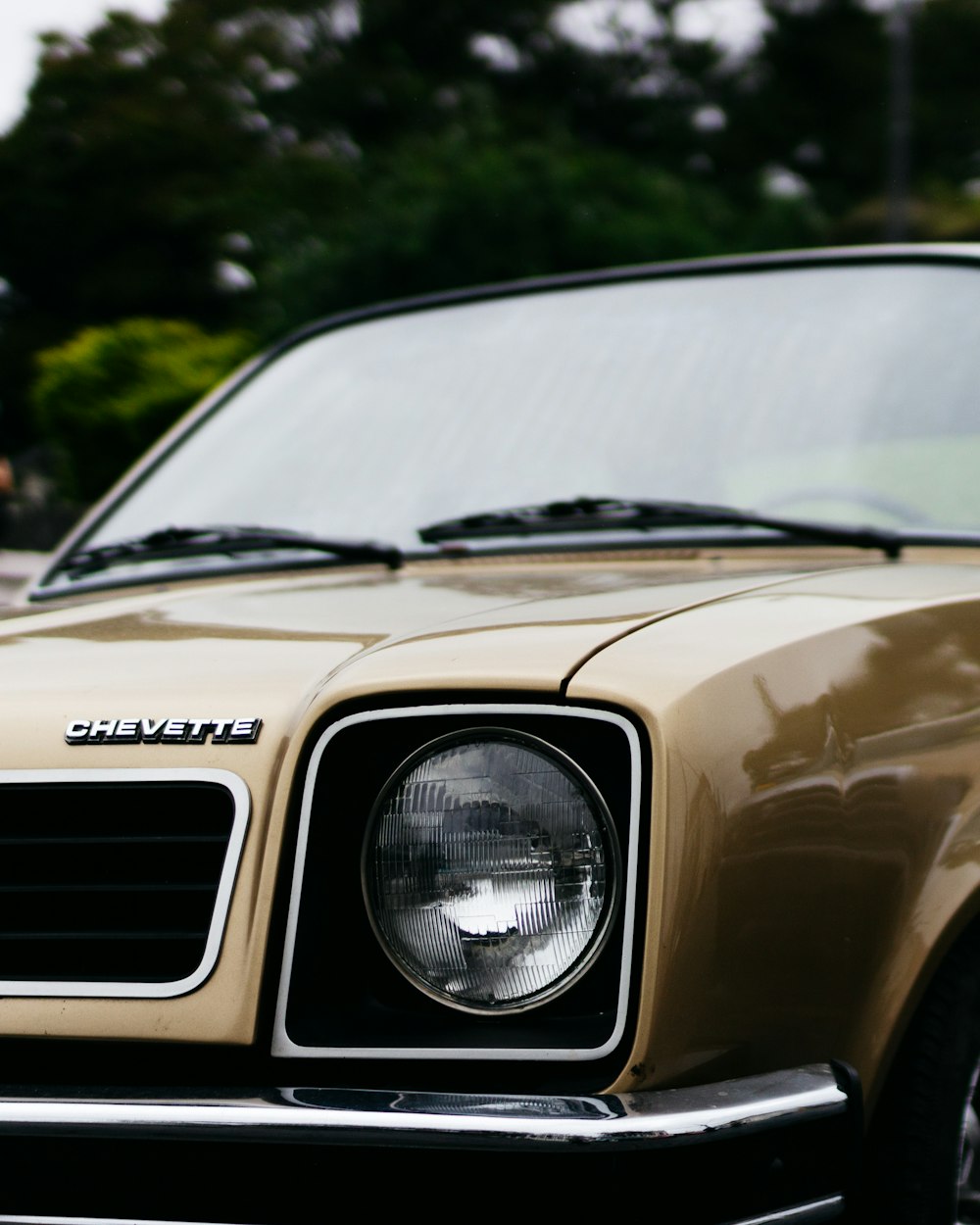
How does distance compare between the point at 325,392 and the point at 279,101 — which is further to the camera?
the point at 279,101

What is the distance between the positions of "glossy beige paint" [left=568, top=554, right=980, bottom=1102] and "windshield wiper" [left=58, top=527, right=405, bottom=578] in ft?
2.98

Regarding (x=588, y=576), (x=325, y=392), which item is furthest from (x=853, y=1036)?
(x=325, y=392)

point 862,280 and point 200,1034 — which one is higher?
point 862,280

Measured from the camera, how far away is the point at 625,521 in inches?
106

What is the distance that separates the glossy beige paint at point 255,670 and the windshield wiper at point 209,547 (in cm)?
35

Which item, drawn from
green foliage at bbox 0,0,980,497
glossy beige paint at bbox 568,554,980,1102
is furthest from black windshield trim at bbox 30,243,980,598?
green foliage at bbox 0,0,980,497

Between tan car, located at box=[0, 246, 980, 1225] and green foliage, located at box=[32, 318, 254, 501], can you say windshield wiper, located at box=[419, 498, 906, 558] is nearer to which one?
tan car, located at box=[0, 246, 980, 1225]

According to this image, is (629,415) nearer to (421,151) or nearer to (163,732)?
(163,732)

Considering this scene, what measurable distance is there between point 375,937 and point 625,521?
1.10 meters

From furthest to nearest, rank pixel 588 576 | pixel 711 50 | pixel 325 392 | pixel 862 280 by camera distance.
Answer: pixel 711 50, pixel 325 392, pixel 862 280, pixel 588 576

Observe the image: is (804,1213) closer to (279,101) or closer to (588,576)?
(588,576)

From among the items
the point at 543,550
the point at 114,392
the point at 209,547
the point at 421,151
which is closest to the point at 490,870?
the point at 543,550

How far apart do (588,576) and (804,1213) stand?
1011 millimetres

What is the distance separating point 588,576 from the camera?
245cm
